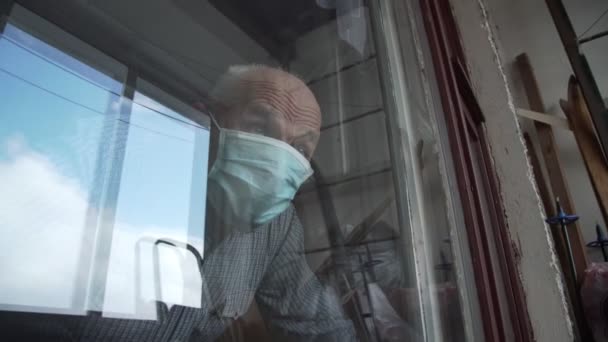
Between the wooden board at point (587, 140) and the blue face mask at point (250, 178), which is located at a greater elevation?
the wooden board at point (587, 140)

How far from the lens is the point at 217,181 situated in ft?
1.85

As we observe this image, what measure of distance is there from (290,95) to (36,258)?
1.48 ft

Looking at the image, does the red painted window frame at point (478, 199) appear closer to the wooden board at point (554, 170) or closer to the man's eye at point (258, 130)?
the man's eye at point (258, 130)

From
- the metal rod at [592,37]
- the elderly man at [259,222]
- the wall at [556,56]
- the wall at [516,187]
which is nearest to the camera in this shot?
the elderly man at [259,222]

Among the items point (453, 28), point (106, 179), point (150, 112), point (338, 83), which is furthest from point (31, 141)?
point (453, 28)

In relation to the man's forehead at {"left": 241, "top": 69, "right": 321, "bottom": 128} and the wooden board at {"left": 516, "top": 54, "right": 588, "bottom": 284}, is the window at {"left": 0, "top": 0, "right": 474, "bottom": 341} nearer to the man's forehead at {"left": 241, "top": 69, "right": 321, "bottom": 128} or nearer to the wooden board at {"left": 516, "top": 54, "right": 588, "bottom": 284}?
the man's forehead at {"left": 241, "top": 69, "right": 321, "bottom": 128}

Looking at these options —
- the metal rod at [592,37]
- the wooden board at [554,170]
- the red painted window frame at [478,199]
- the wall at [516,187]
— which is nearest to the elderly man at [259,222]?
the red painted window frame at [478,199]

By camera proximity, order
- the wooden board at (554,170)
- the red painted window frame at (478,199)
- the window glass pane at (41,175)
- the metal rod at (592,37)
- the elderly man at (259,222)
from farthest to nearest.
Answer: the metal rod at (592,37) < the wooden board at (554,170) < the red painted window frame at (478,199) < the elderly man at (259,222) < the window glass pane at (41,175)

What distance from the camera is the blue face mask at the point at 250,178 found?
57cm

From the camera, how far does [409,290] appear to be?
1.89ft

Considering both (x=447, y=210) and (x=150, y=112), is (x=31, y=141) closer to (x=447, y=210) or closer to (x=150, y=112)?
(x=150, y=112)

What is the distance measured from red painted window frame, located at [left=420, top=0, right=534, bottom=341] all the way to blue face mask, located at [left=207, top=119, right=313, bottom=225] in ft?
0.93

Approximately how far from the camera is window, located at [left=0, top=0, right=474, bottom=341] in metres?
0.37

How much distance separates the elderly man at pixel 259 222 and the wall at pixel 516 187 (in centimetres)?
58
